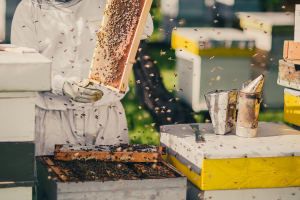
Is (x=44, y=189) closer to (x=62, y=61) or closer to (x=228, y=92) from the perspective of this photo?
(x=62, y=61)

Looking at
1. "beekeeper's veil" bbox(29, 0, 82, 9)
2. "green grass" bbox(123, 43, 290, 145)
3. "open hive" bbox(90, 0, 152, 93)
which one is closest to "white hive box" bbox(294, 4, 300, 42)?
"open hive" bbox(90, 0, 152, 93)

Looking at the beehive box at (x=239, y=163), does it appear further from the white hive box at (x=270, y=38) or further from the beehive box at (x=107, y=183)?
the white hive box at (x=270, y=38)

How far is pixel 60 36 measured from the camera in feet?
8.10

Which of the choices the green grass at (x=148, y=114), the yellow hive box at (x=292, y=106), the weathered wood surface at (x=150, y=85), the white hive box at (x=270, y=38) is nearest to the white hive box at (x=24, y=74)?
the yellow hive box at (x=292, y=106)

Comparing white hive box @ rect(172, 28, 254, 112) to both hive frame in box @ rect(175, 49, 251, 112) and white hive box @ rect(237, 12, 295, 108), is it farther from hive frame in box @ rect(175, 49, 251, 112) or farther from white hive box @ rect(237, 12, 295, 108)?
white hive box @ rect(237, 12, 295, 108)

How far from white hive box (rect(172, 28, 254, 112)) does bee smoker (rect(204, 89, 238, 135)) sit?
242 centimetres

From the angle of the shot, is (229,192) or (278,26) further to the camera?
(278,26)

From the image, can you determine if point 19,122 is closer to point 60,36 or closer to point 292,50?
point 60,36

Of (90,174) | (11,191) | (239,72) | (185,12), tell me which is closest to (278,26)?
(239,72)

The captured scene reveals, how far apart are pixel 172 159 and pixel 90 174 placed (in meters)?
0.60

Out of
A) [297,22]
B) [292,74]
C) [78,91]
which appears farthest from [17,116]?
[292,74]

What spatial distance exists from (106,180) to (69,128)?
98 cm

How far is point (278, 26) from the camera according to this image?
4.85m

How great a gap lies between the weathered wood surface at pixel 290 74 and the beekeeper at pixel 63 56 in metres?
0.98
